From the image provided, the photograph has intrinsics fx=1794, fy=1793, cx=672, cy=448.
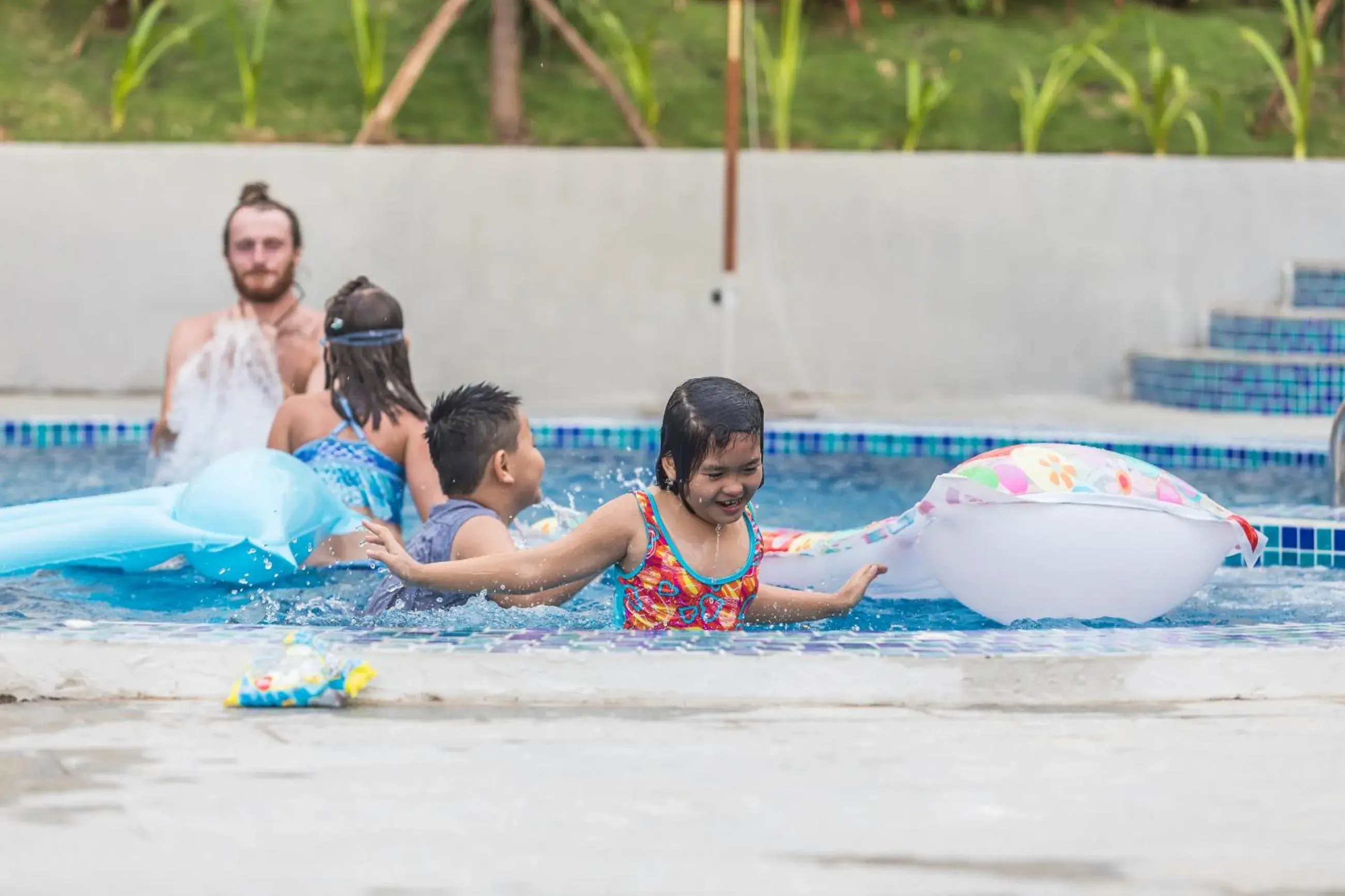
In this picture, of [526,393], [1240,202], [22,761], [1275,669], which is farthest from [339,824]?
[1240,202]

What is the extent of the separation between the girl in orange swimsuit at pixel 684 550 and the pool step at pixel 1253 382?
21.3ft

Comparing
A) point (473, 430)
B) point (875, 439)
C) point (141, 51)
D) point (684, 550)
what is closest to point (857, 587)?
point (684, 550)

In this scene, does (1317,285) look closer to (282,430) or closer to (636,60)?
(636,60)

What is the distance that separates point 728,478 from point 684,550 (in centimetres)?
30

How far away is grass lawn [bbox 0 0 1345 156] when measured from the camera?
12.0 m

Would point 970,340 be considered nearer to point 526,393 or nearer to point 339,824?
point 526,393

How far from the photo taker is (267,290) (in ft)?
20.9

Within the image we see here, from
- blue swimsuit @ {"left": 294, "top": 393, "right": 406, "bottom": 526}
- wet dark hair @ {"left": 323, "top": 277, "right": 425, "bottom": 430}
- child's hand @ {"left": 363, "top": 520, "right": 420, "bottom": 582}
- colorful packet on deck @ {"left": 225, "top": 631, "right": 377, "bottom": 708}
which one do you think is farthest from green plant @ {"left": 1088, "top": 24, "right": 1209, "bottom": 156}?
colorful packet on deck @ {"left": 225, "top": 631, "right": 377, "bottom": 708}

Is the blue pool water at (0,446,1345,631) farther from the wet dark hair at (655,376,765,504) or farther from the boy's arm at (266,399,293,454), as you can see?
the wet dark hair at (655,376,765,504)

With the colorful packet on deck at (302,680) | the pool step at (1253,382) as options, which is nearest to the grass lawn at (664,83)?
the pool step at (1253,382)

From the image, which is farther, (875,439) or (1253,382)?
(1253,382)

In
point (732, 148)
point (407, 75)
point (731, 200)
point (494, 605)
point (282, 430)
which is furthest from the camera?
point (407, 75)

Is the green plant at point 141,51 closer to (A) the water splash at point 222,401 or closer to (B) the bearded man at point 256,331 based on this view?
(B) the bearded man at point 256,331

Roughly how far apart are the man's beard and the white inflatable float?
112 inches
